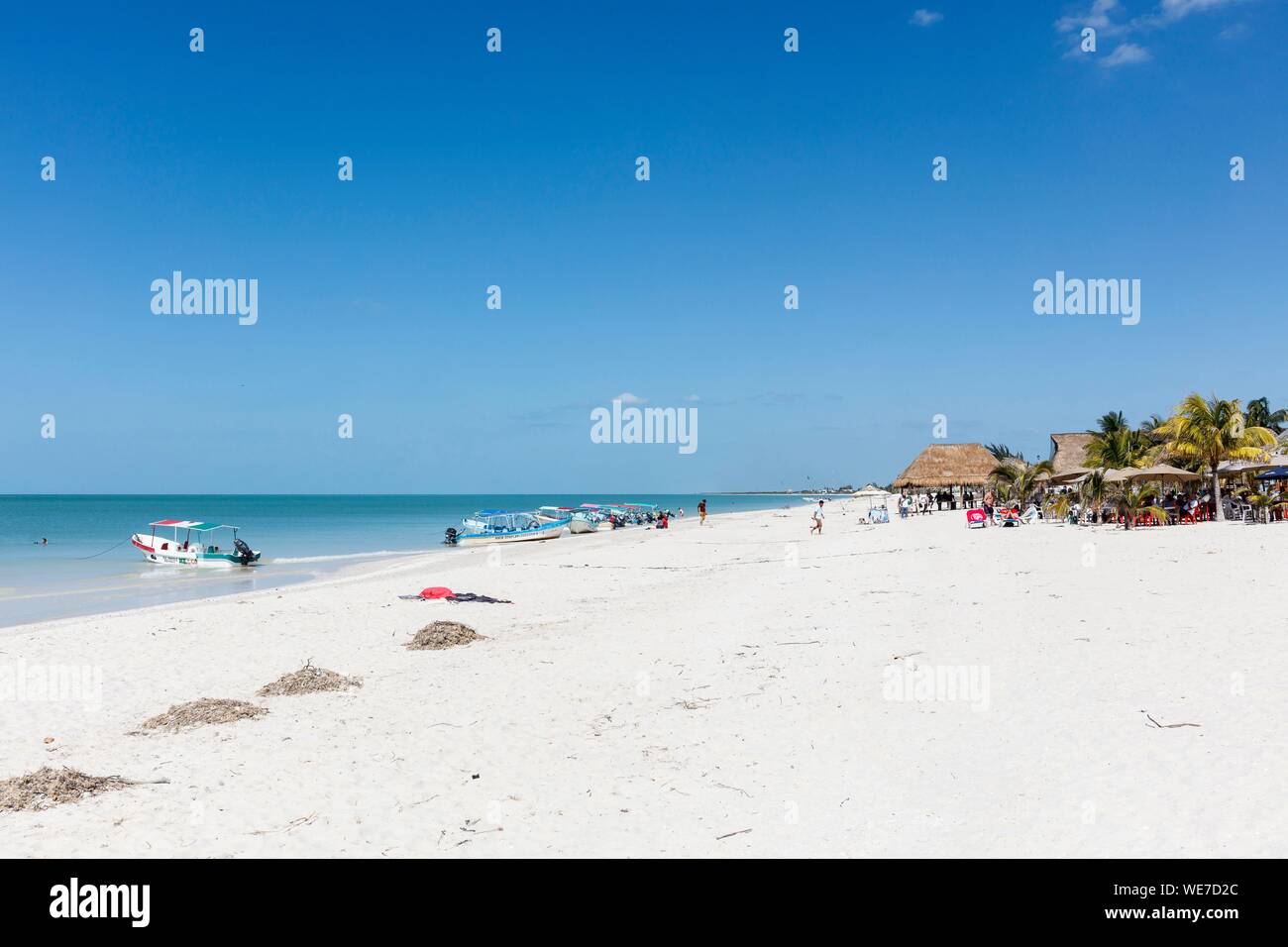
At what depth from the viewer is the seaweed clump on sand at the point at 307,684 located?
9.69 m

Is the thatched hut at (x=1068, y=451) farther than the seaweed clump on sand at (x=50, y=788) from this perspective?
Yes

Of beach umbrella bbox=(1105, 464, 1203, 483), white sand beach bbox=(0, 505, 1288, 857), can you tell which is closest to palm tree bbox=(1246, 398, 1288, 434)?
beach umbrella bbox=(1105, 464, 1203, 483)

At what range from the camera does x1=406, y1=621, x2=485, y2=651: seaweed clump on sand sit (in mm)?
12461

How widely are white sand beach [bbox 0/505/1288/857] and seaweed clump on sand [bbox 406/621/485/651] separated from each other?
305 millimetres

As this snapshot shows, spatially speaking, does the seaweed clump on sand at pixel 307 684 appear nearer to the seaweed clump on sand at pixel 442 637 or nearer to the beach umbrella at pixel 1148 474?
the seaweed clump on sand at pixel 442 637

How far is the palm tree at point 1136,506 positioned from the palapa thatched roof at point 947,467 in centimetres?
2698

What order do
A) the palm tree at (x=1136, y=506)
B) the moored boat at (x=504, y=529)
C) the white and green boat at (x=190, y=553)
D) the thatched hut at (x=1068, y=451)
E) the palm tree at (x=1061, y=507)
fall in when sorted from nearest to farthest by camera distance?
the palm tree at (x=1136, y=506) → the white and green boat at (x=190, y=553) → the palm tree at (x=1061, y=507) → the moored boat at (x=504, y=529) → the thatched hut at (x=1068, y=451)

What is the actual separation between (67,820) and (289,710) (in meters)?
3.22

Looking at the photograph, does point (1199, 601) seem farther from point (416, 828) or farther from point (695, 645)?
point (416, 828)

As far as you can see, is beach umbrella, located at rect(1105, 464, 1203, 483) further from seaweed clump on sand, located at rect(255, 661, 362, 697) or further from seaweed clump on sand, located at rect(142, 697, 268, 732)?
seaweed clump on sand, located at rect(142, 697, 268, 732)

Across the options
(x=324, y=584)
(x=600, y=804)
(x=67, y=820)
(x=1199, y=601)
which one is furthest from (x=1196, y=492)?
(x=67, y=820)

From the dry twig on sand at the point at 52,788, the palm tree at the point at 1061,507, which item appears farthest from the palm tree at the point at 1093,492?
the dry twig on sand at the point at 52,788

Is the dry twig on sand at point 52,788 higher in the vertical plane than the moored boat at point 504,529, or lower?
higher
